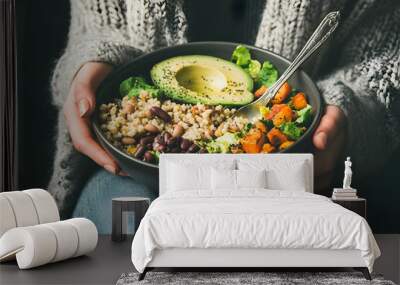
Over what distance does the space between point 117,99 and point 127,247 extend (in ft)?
5.62

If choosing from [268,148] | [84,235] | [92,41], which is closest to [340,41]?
[268,148]

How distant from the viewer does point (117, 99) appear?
304 inches

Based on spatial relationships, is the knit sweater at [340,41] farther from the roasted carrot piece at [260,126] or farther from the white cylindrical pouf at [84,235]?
the white cylindrical pouf at [84,235]

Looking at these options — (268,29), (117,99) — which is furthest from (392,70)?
(117,99)

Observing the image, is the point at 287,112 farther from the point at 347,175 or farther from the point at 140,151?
the point at 140,151

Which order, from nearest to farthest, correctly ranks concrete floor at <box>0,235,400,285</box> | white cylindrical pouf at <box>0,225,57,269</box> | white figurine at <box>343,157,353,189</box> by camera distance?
concrete floor at <box>0,235,400,285</box> < white cylindrical pouf at <box>0,225,57,269</box> < white figurine at <box>343,157,353,189</box>

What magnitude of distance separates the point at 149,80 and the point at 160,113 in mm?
385

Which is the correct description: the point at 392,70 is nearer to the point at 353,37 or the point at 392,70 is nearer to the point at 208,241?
the point at 353,37

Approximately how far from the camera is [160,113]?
7.65 m

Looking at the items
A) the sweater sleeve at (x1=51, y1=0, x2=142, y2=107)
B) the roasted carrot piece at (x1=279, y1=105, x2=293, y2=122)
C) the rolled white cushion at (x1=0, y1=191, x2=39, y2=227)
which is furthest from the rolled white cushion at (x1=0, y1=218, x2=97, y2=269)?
the roasted carrot piece at (x1=279, y1=105, x2=293, y2=122)

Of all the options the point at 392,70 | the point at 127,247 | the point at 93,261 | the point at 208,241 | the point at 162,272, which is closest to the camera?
the point at 208,241

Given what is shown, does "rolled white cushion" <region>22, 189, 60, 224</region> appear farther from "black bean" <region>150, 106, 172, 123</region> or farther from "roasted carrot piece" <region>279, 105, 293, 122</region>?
"roasted carrot piece" <region>279, 105, 293, 122</region>

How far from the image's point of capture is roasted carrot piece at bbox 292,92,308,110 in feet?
25.0

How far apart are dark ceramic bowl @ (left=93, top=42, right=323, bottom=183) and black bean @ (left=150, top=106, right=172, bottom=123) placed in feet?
1.07
